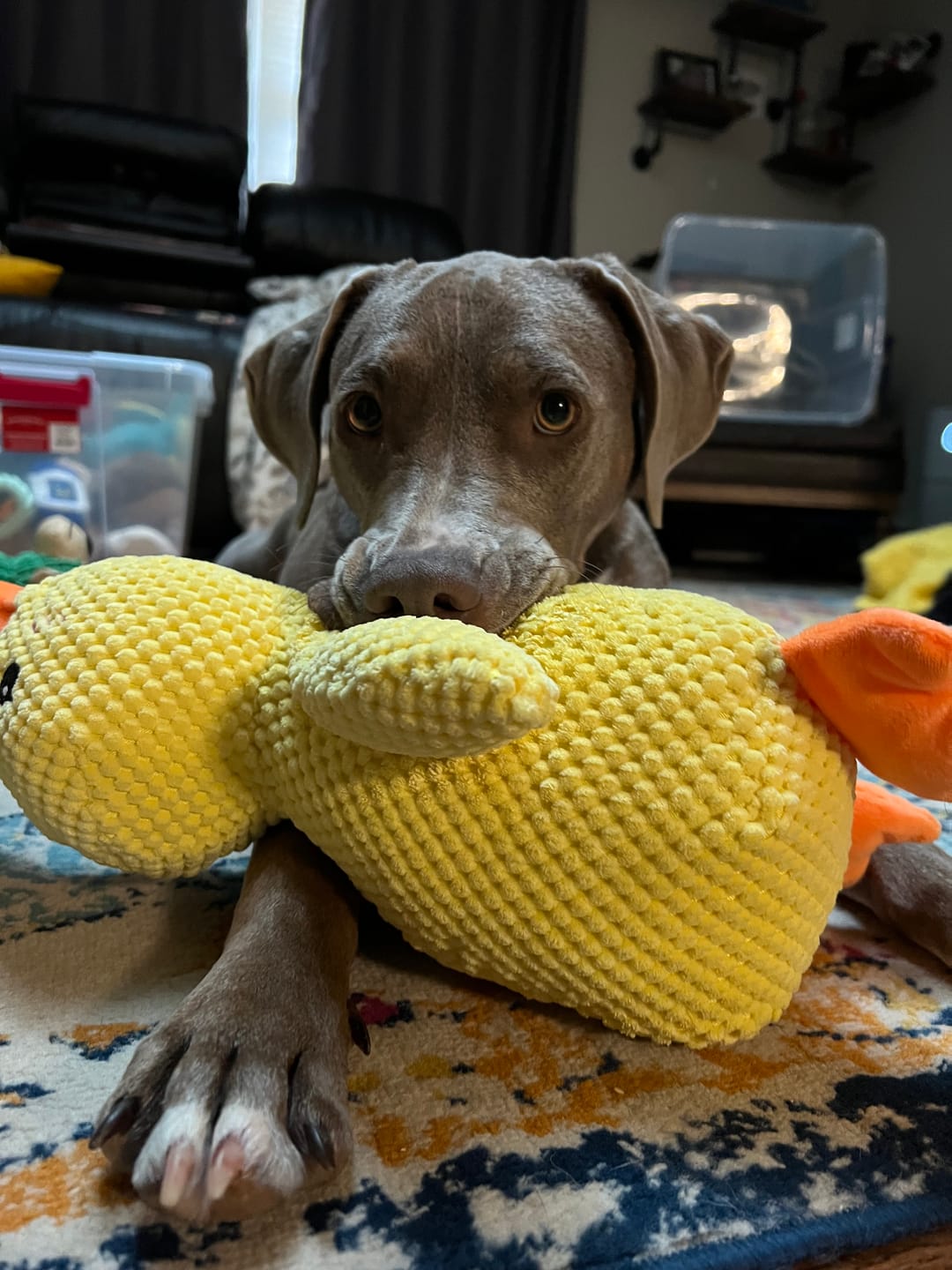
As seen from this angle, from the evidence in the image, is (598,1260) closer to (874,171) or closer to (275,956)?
(275,956)

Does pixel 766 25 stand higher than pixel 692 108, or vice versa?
pixel 766 25

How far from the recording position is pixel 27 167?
4.36m

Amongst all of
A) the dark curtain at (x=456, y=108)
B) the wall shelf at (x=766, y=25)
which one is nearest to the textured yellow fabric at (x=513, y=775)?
the dark curtain at (x=456, y=108)

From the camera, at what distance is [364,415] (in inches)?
54.5

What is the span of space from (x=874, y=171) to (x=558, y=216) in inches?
79.4

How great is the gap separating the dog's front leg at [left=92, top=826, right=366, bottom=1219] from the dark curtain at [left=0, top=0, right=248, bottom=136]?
5.04 m

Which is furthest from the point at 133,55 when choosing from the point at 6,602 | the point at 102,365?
the point at 6,602

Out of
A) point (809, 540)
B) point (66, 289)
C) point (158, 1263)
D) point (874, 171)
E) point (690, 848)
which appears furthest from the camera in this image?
point (874, 171)

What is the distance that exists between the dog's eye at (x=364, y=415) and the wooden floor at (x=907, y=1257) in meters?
1.07

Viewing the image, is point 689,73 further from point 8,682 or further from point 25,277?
point 8,682

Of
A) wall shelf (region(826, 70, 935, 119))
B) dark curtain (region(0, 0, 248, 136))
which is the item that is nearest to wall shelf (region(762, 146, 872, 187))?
wall shelf (region(826, 70, 935, 119))

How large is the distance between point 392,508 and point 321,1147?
780 mm

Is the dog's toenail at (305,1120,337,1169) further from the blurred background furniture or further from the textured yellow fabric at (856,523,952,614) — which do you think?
the blurred background furniture

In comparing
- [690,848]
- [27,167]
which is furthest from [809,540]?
[690,848]
